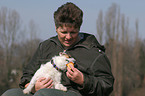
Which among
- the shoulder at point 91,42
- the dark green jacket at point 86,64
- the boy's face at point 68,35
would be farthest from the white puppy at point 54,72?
the shoulder at point 91,42

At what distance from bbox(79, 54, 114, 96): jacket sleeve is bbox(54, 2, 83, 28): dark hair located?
47cm

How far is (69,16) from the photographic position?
2.37 metres

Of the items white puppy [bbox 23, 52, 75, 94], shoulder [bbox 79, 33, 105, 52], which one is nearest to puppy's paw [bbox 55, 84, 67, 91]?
white puppy [bbox 23, 52, 75, 94]

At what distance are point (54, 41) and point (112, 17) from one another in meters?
→ 11.1

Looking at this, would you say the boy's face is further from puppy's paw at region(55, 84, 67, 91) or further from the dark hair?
puppy's paw at region(55, 84, 67, 91)

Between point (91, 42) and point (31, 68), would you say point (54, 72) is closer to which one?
point (31, 68)

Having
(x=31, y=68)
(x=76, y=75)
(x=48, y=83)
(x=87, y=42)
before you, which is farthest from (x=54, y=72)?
(x=87, y=42)

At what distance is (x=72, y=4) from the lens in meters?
2.51

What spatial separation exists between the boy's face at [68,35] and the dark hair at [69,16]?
4cm

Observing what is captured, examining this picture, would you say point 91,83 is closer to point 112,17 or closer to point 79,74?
point 79,74

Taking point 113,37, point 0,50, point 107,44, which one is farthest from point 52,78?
point 0,50

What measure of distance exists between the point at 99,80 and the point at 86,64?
0.23 meters

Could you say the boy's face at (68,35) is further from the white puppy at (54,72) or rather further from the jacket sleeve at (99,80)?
the jacket sleeve at (99,80)

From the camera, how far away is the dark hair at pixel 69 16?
235 centimetres
